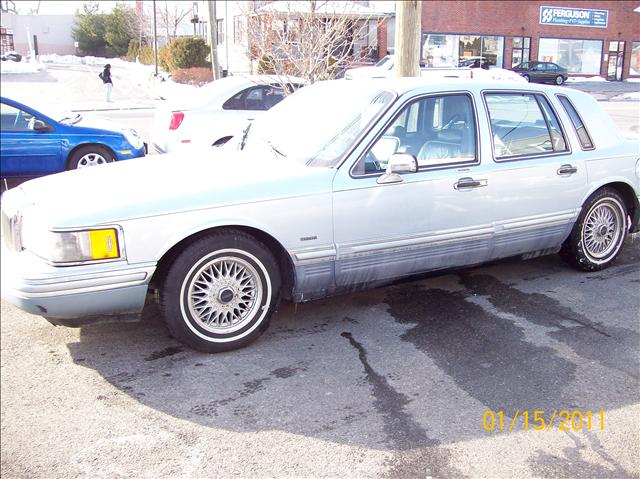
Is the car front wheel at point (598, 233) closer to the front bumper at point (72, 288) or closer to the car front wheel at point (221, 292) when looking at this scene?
the car front wheel at point (221, 292)

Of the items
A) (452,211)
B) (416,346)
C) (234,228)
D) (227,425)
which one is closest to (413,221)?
(452,211)

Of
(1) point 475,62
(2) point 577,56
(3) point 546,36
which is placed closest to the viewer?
(2) point 577,56

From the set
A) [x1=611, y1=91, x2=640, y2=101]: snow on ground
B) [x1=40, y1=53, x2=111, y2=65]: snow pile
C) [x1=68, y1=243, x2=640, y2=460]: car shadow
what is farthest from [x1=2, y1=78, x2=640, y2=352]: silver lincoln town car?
[x1=40, y1=53, x2=111, y2=65]: snow pile

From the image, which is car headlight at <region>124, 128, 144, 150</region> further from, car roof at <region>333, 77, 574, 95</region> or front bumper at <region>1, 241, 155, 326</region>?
front bumper at <region>1, 241, 155, 326</region>

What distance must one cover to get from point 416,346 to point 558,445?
120cm

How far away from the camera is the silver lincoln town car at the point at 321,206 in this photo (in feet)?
11.9

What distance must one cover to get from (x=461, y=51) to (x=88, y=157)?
7.92 m

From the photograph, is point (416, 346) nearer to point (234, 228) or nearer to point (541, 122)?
point (234, 228)

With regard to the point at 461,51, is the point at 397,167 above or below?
below

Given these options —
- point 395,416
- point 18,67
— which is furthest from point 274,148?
point 18,67

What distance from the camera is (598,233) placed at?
18.1 feet

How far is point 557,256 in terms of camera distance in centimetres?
604

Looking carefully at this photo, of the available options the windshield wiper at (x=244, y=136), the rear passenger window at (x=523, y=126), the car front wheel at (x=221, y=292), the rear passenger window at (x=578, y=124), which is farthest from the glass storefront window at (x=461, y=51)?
the car front wheel at (x=221, y=292)

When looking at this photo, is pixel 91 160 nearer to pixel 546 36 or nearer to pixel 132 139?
pixel 132 139
